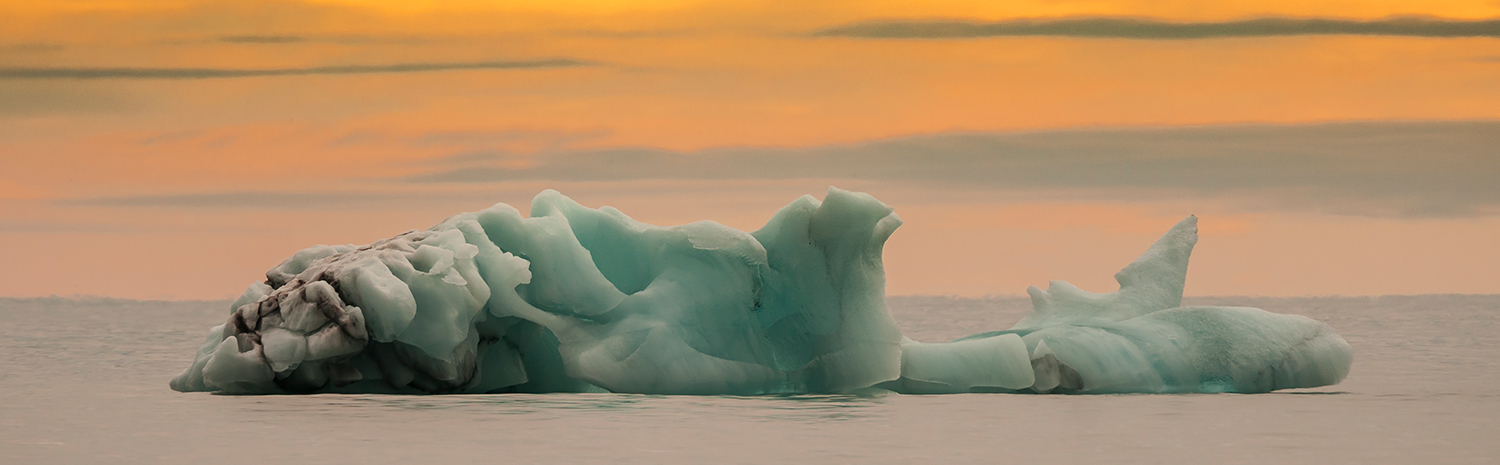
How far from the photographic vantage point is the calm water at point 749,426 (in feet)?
22.8

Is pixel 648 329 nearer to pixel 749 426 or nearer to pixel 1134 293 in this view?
pixel 749 426

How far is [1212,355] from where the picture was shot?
1100 centimetres

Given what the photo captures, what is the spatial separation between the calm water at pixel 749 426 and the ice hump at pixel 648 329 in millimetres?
332

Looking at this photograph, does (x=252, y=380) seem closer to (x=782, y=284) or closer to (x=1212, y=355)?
(x=782, y=284)

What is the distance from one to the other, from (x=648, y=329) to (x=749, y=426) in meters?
2.37

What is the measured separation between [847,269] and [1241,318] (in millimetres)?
3104

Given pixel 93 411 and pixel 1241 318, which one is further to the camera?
pixel 1241 318

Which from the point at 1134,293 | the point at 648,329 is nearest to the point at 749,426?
the point at 648,329

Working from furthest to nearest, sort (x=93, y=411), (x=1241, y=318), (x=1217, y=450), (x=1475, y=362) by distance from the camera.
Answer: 1. (x=1475, y=362)
2. (x=1241, y=318)
3. (x=93, y=411)
4. (x=1217, y=450)

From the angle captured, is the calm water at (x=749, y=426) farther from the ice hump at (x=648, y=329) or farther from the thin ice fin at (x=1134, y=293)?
the thin ice fin at (x=1134, y=293)

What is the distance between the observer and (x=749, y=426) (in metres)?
8.05

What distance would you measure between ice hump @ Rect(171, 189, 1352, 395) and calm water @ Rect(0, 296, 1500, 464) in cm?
33

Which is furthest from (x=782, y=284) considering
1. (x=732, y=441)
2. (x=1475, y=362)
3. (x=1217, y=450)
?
(x=1475, y=362)

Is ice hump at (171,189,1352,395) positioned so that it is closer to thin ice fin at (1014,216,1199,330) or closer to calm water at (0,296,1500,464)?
calm water at (0,296,1500,464)
